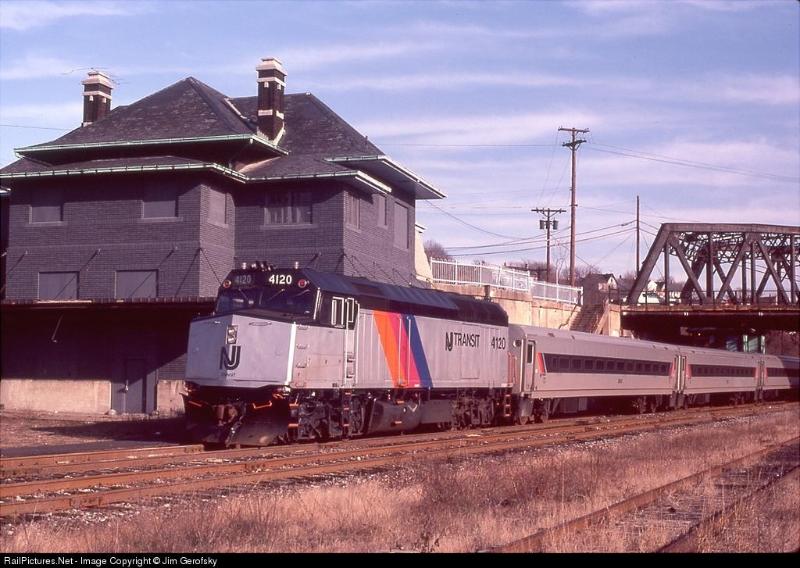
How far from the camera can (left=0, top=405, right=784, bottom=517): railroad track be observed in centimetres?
1267

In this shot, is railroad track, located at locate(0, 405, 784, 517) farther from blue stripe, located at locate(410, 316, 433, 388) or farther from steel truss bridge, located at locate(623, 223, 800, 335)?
steel truss bridge, located at locate(623, 223, 800, 335)

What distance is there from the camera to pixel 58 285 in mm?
35844

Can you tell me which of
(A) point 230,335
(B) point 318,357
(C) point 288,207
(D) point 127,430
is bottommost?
(D) point 127,430

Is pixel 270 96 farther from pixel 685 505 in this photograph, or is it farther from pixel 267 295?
pixel 685 505

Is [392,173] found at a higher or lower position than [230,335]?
higher

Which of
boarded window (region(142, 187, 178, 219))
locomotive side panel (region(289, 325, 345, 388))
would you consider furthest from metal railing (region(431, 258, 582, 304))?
locomotive side panel (region(289, 325, 345, 388))

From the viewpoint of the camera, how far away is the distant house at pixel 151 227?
112 feet

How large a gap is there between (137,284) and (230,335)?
1706 cm

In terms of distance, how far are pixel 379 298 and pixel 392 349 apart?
→ 1.26m

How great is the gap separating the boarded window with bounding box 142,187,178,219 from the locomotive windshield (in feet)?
48.9

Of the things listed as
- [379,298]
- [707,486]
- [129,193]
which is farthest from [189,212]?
[707,486]

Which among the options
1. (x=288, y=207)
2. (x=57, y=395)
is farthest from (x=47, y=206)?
(x=288, y=207)

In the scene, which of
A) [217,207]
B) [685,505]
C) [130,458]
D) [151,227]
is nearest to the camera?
[685,505]
